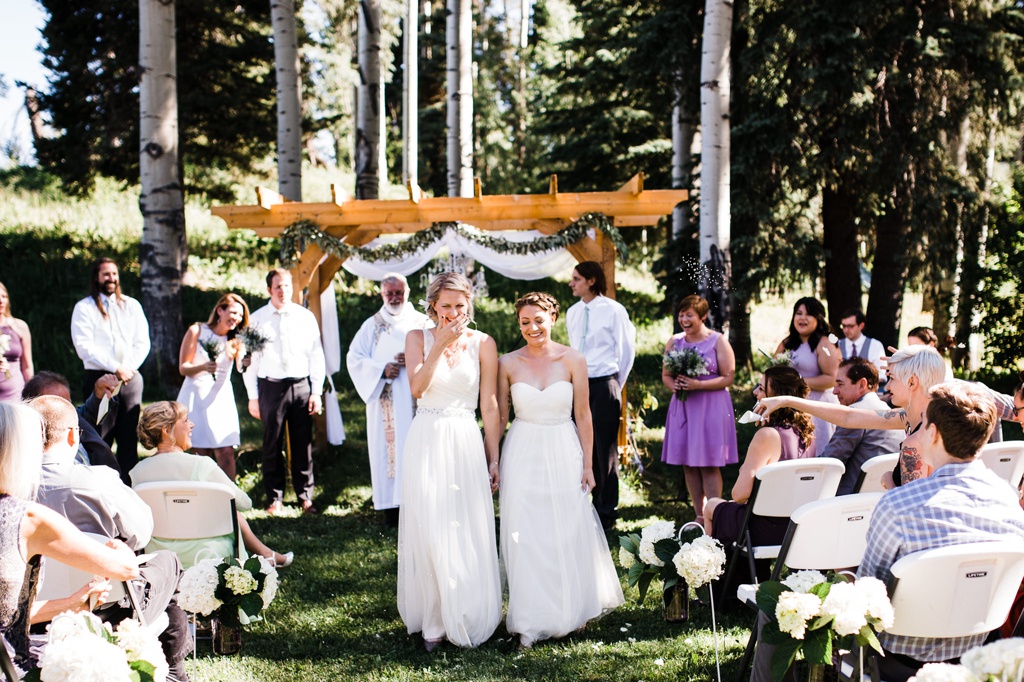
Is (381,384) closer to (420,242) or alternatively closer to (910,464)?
(420,242)

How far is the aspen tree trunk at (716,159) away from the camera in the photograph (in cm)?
916

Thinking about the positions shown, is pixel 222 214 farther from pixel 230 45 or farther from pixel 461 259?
pixel 230 45

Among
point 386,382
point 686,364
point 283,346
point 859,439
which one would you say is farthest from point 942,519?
point 283,346

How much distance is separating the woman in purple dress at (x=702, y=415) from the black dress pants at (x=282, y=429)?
3.16 meters

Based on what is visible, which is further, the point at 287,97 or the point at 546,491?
the point at 287,97

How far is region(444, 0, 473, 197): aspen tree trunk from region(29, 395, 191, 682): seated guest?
35.3 feet

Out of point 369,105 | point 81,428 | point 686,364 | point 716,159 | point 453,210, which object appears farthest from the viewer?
point 369,105

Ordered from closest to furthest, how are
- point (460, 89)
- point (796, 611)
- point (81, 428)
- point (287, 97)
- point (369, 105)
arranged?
point (796, 611) < point (81, 428) < point (287, 97) < point (369, 105) < point (460, 89)

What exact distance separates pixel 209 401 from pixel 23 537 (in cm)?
447

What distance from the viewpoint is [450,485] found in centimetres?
474

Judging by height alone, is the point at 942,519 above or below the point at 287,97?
below

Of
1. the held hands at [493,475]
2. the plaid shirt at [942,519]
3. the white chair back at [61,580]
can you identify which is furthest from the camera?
the held hands at [493,475]

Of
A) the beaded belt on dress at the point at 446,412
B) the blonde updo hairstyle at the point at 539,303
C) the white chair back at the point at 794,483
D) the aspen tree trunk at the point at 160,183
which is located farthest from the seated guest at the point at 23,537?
the aspen tree trunk at the point at 160,183

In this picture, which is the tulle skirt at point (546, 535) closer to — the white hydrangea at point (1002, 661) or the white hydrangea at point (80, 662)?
the white hydrangea at point (80, 662)
